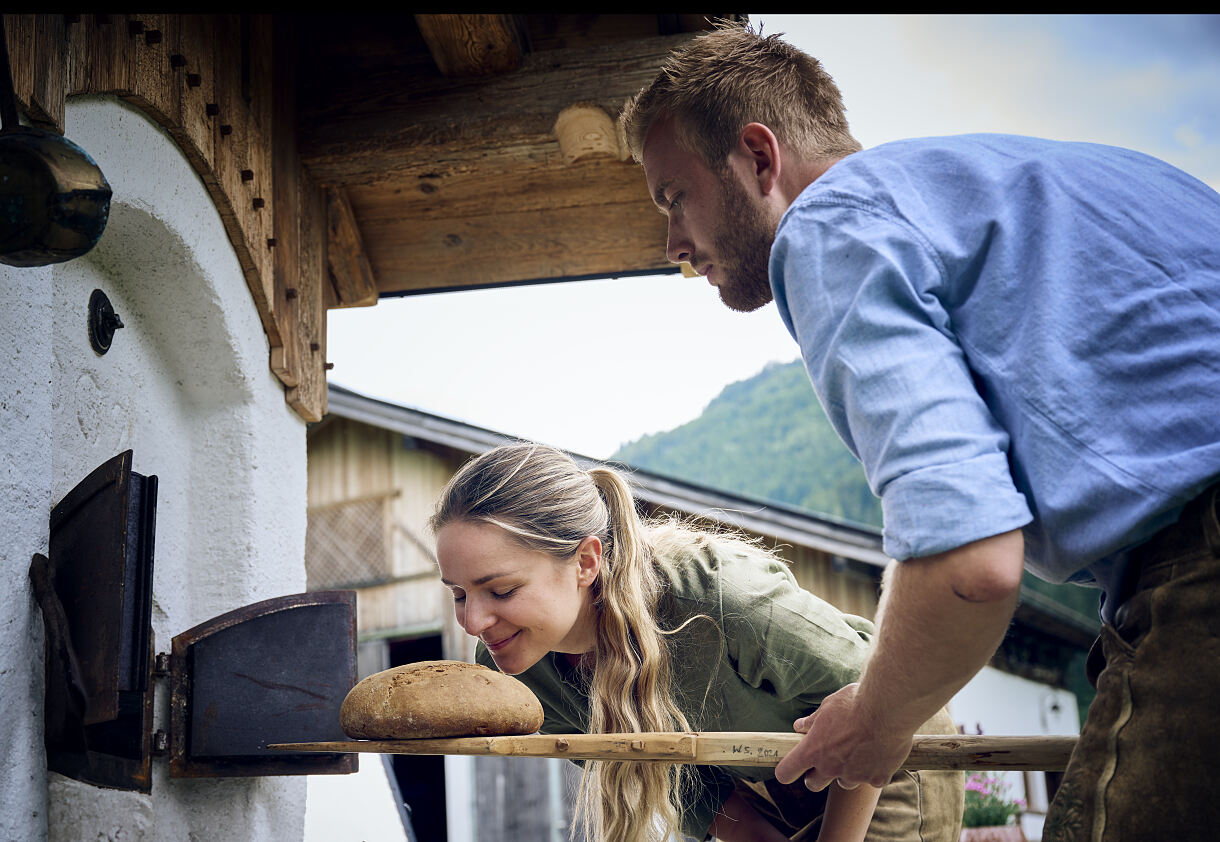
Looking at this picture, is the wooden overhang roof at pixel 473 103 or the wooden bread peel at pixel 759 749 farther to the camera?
the wooden overhang roof at pixel 473 103

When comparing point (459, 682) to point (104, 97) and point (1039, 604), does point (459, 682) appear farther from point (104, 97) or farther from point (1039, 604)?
point (1039, 604)

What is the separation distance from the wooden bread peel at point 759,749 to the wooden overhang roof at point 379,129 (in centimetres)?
181

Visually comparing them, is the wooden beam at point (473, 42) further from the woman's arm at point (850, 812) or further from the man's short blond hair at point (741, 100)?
the woman's arm at point (850, 812)

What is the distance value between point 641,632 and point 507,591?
0.33 meters

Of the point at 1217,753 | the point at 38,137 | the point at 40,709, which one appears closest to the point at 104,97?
the point at 38,137

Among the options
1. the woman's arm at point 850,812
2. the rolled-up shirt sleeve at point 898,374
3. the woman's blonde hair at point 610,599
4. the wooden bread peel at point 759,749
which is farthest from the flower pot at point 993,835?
the rolled-up shirt sleeve at point 898,374

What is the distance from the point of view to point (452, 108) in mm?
3527

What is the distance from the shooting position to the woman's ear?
2.67 meters

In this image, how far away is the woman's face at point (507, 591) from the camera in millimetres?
2531

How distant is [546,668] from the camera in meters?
2.87

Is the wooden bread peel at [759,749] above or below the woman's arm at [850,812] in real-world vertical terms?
above

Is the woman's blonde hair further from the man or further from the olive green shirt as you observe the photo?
the man

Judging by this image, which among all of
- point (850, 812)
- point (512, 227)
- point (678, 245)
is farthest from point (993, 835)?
point (678, 245)

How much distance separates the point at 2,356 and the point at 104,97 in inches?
27.9
